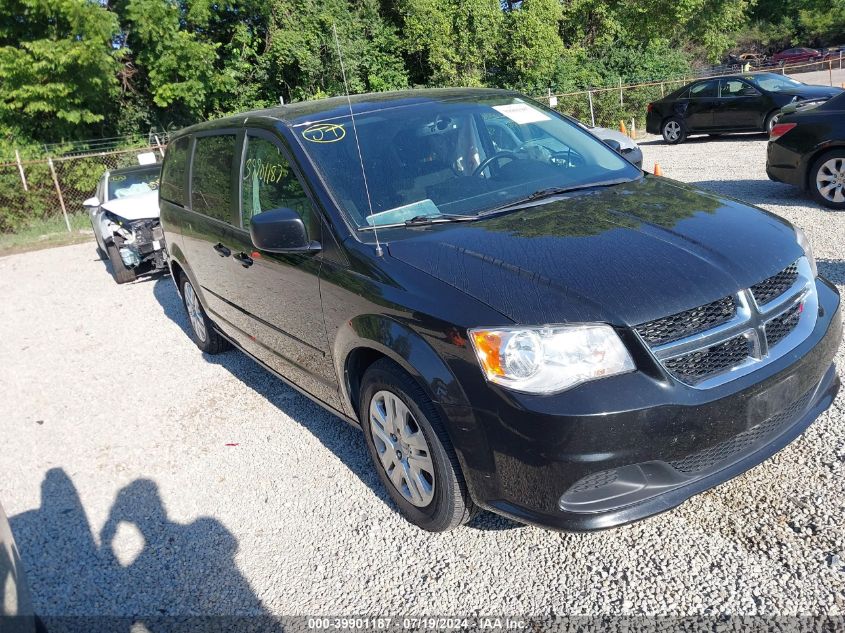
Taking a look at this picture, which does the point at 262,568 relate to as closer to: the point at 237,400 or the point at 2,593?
the point at 2,593

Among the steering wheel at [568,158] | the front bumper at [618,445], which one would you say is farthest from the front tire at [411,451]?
the steering wheel at [568,158]

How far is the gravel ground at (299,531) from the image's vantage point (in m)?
2.75

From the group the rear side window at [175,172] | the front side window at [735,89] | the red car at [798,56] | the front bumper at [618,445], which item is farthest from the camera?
the red car at [798,56]

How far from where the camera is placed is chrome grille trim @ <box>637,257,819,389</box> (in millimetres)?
2523

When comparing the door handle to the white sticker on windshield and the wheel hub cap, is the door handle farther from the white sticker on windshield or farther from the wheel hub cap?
the wheel hub cap

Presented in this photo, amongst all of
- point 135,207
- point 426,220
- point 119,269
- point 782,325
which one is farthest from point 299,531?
point 135,207

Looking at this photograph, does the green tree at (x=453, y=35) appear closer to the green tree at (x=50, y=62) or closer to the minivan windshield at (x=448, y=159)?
the green tree at (x=50, y=62)

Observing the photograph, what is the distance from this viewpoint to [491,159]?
3.87 metres

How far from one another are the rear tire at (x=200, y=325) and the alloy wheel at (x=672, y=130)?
14.5m

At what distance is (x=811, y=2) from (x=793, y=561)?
230 feet

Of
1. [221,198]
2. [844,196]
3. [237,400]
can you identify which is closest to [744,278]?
[221,198]

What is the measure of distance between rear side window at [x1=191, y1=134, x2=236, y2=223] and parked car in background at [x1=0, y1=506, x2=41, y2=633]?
8.62 feet

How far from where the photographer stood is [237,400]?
16.8ft

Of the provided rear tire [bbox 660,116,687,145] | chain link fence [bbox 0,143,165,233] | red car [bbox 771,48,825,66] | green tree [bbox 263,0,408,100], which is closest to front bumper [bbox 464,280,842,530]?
rear tire [bbox 660,116,687,145]
